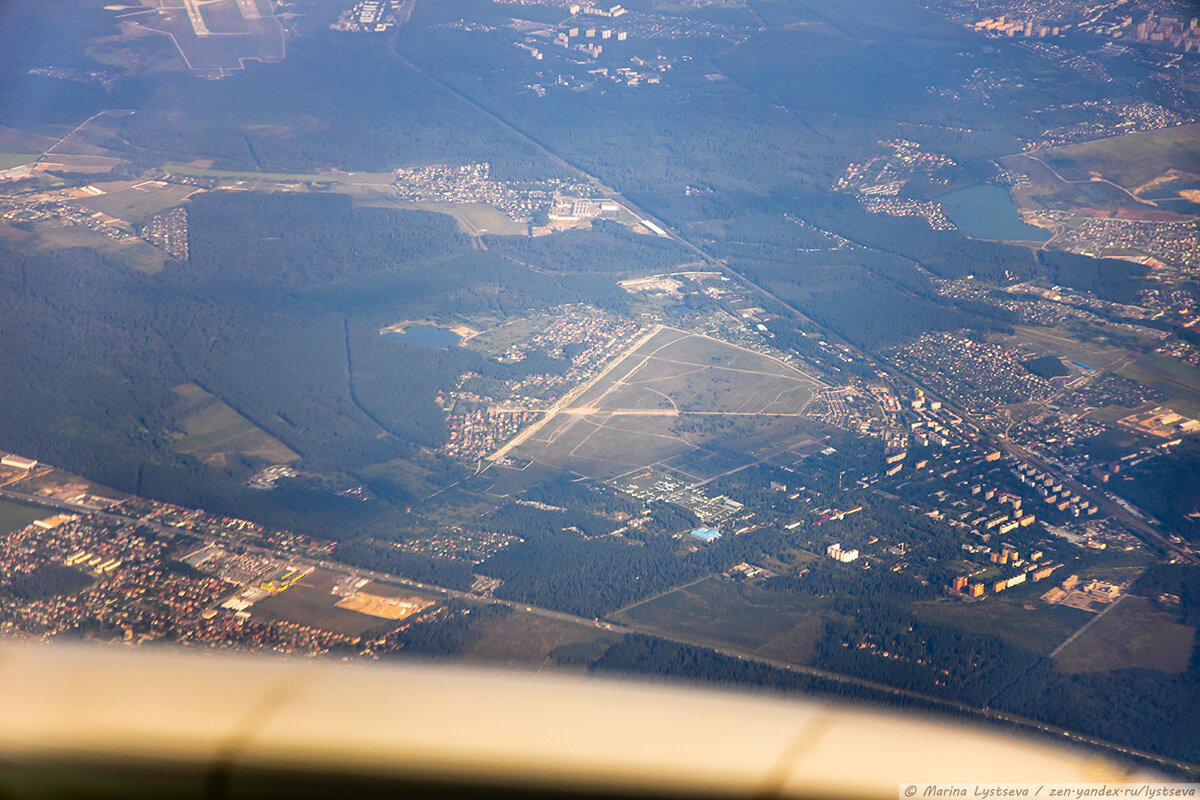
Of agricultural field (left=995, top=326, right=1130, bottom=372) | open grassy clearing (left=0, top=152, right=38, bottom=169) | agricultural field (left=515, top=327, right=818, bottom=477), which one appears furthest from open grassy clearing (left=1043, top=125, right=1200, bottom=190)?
open grassy clearing (left=0, top=152, right=38, bottom=169)

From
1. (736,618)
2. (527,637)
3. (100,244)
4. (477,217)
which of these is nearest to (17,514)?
(527,637)

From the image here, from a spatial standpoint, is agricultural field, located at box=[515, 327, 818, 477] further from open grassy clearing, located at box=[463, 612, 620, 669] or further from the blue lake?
open grassy clearing, located at box=[463, 612, 620, 669]

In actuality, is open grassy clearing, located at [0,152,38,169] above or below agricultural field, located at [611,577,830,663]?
above

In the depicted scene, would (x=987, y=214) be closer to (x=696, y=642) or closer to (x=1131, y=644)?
(x=1131, y=644)

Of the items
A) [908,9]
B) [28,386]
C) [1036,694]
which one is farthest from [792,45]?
[1036,694]

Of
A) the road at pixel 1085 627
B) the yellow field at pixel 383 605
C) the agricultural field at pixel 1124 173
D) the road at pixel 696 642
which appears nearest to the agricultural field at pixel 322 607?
the yellow field at pixel 383 605
